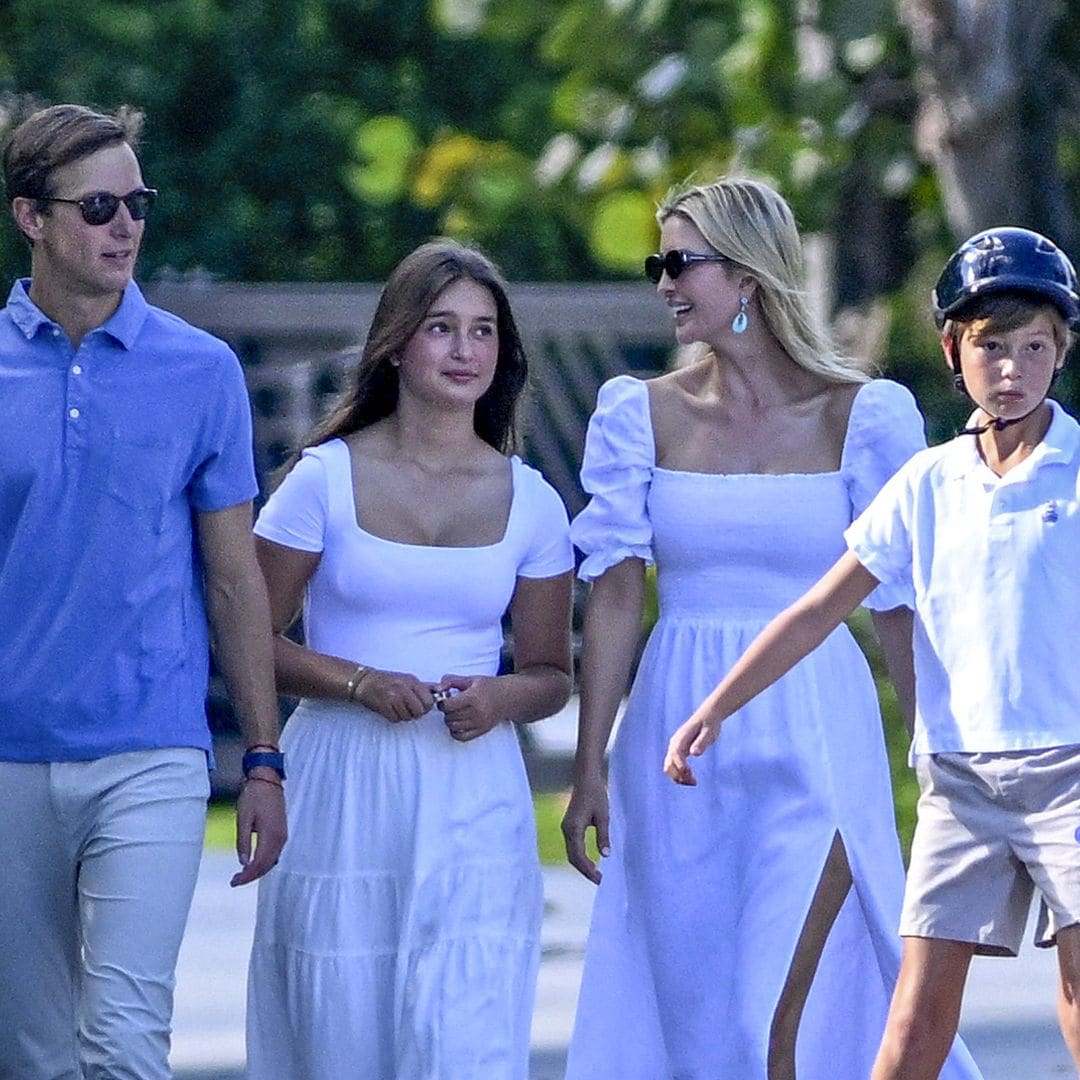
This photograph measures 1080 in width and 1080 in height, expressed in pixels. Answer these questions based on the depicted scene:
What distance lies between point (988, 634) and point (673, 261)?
1.04m

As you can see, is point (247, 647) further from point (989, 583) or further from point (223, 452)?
point (989, 583)

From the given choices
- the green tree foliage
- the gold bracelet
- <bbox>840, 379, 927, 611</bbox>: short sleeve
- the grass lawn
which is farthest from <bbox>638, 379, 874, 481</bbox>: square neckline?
the green tree foliage

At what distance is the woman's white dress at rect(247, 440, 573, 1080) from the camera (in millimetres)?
4730

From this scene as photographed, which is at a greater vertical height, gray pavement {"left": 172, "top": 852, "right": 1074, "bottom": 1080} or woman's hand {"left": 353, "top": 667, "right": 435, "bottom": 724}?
woman's hand {"left": 353, "top": 667, "right": 435, "bottom": 724}

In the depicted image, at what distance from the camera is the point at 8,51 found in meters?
19.5

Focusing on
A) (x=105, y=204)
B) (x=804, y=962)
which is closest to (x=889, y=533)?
(x=804, y=962)

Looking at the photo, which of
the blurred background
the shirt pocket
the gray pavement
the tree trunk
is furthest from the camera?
the tree trunk

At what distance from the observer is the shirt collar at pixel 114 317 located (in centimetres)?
459

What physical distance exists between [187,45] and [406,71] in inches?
74.5

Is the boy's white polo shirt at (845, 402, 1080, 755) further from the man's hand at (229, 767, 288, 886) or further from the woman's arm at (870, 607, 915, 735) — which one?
the man's hand at (229, 767, 288, 886)

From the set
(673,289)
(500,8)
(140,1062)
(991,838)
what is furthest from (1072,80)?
(140,1062)

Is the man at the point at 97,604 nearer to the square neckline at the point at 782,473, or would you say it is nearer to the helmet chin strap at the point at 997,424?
the square neckline at the point at 782,473

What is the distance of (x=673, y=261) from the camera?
5223mm

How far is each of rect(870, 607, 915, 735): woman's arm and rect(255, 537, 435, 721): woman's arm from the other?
953mm
